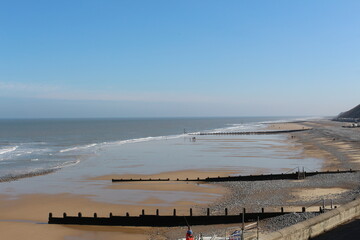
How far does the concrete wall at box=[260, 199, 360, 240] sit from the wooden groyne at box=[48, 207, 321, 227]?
898 cm

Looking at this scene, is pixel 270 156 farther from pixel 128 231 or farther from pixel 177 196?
pixel 128 231

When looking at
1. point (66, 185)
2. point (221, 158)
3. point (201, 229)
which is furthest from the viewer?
point (221, 158)

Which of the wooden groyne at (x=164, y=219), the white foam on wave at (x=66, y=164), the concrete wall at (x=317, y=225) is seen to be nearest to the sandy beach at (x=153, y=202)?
the wooden groyne at (x=164, y=219)

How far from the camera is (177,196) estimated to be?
31.2 m

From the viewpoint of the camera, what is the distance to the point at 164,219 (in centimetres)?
2284

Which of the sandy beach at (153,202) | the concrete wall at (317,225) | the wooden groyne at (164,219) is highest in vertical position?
the concrete wall at (317,225)

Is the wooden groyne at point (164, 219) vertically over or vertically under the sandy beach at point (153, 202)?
over

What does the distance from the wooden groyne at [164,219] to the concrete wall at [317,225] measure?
8.98 m

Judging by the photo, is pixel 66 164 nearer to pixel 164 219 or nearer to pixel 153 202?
pixel 153 202

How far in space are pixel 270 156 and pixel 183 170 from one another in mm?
19137

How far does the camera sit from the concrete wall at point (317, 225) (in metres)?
9.97

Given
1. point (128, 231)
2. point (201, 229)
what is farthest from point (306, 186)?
point (128, 231)

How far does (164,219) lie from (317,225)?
12989 mm

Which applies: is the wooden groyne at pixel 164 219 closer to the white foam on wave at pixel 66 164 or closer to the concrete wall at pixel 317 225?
the concrete wall at pixel 317 225
